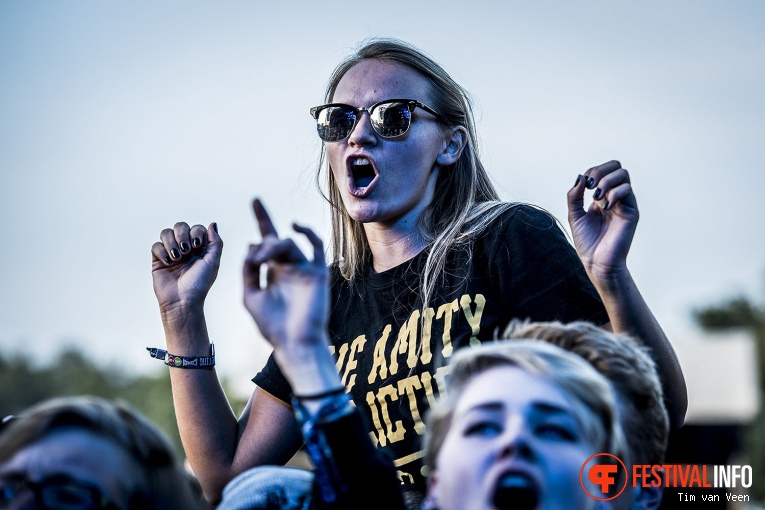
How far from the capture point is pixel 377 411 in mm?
2572

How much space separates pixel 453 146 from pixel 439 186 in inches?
5.9

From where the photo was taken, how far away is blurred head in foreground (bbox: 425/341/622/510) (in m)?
1.39

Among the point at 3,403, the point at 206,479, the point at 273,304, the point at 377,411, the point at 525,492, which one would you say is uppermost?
the point at 273,304

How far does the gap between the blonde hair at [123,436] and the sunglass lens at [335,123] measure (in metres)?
1.46

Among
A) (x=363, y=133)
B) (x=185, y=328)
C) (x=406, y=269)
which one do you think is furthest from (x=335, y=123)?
(x=185, y=328)

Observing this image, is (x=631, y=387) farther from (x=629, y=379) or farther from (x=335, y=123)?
(x=335, y=123)

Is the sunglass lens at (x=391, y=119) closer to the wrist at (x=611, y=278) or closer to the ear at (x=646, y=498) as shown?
the wrist at (x=611, y=278)

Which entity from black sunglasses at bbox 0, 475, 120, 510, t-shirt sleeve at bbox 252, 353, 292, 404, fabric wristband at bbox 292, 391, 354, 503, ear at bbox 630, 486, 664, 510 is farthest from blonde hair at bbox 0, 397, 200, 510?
t-shirt sleeve at bbox 252, 353, 292, 404

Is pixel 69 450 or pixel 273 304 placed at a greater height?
pixel 273 304

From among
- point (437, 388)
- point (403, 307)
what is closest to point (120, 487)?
point (437, 388)

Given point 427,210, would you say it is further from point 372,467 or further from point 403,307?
point 372,467

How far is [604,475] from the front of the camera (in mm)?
1537

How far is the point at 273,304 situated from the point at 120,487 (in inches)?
15.5

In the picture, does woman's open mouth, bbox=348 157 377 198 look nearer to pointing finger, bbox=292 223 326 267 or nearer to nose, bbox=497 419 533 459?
pointing finger, bbox=292 223 326 267
